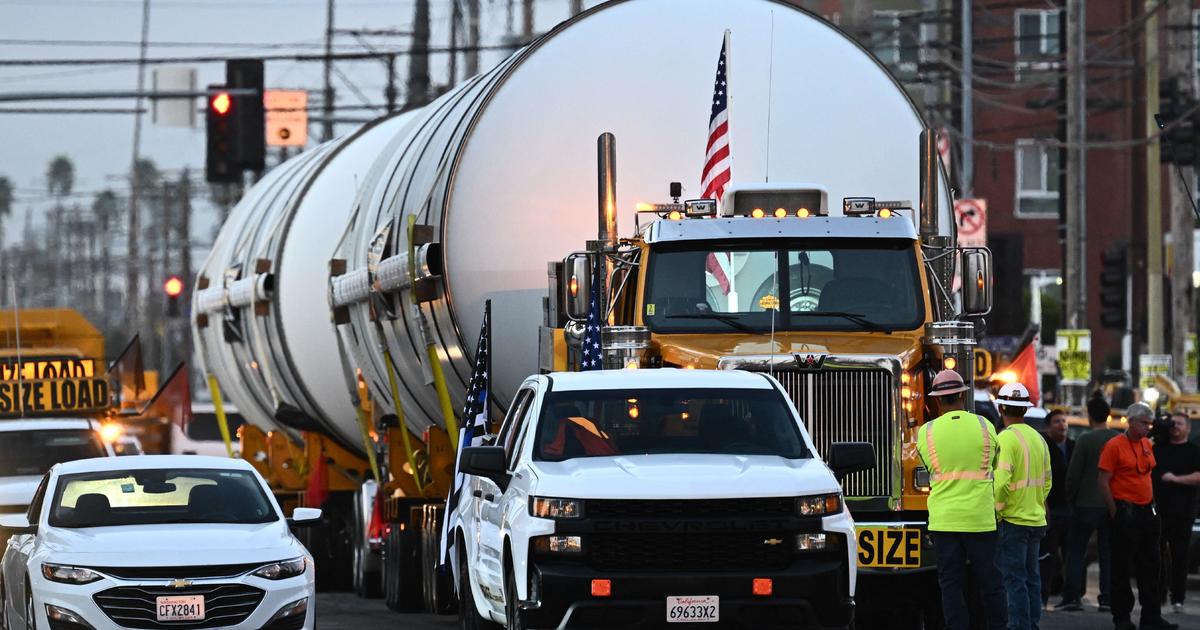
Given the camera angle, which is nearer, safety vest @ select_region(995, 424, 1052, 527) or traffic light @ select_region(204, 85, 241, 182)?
safety vest @ select_region(995, 424, 1052, 527)

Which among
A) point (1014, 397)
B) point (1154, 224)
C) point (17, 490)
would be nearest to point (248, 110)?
point (17, 490)

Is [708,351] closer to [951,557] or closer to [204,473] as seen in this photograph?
[951,557]

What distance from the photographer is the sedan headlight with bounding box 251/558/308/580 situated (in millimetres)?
14062

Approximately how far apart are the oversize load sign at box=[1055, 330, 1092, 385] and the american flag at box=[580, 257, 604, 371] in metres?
18.8

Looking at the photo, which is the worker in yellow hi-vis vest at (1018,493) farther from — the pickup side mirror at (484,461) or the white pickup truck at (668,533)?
the pickup side mirror at (484,461)

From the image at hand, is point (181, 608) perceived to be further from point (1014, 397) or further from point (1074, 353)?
point (1074, 353)

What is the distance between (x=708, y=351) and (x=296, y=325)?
32.3 ft

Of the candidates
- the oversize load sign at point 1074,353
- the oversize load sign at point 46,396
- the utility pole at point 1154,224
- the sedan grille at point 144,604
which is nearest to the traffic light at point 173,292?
the oversize load sign at point 46,396

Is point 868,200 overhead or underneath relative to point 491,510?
overhead

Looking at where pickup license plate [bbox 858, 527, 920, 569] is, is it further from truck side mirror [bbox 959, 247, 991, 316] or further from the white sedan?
the white sedan

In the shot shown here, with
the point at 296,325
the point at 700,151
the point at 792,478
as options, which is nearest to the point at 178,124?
the point at 296,325

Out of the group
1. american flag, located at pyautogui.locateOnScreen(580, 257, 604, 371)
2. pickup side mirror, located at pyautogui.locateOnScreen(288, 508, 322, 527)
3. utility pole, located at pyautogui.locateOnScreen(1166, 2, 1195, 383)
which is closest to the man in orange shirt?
american flag, located at pyautogui.locateOnScreen(580, 257, 604, 371)

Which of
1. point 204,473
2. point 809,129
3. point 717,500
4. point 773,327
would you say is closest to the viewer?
point 717,500

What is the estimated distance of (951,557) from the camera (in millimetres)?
13453
